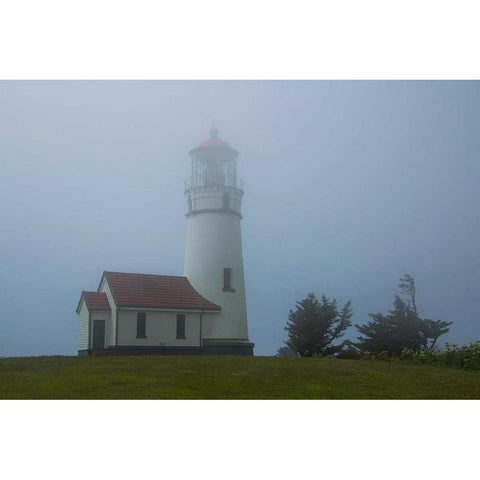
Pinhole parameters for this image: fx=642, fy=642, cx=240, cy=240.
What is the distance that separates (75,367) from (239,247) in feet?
38.0

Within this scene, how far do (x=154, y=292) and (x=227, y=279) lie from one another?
3.28 m

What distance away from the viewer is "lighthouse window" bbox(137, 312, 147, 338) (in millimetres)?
25234

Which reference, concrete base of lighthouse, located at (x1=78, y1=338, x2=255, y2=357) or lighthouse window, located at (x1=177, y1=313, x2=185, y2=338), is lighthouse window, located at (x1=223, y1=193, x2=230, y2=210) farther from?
concrete base of lighthouse, located at (x1=78, y1=338, x2=255, y2=357)

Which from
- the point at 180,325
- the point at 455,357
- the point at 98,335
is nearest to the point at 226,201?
the point at 180,325

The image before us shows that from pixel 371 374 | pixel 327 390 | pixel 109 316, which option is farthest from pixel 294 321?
pixel 327 390

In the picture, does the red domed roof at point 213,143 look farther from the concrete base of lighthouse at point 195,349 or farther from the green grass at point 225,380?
the green grass at point 225,380

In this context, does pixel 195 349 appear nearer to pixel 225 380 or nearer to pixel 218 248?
pixel 218 248

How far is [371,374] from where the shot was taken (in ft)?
57.6

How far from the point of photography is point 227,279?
90.8 ft

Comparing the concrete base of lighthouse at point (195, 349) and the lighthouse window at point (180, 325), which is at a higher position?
the lighthouse window at point (180, 325)

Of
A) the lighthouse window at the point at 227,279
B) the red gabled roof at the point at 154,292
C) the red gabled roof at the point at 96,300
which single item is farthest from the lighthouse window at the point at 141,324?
the lighthouse window at the point at 227,279

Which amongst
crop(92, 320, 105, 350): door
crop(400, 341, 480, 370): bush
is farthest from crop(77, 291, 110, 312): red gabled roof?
crop(400, 341, 480, 370): bush

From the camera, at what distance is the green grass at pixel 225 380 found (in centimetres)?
1416

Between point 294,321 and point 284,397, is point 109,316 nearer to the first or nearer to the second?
point 294,321
